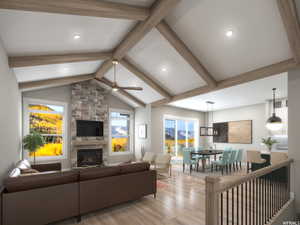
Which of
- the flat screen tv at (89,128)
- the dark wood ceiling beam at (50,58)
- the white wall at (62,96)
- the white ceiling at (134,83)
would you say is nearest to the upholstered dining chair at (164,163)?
the white ceiling at (134,83)

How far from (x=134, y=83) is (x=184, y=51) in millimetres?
3073

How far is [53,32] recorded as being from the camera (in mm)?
3355

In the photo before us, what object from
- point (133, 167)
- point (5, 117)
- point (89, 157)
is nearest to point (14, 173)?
point (5, 117)

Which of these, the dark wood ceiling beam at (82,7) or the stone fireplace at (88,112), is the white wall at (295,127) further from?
the stone fireplace at (88,112)

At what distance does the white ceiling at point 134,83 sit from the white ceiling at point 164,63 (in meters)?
0.74

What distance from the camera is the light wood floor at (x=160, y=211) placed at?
9.92 feet

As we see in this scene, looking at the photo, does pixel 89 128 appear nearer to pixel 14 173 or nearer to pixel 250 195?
pixel 14 173

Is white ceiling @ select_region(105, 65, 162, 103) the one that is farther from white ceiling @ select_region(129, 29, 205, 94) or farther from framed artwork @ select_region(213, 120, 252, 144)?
framed artwork @ select_region(213, 120, 252, 144)

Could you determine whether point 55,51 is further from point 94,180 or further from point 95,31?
point 94,180

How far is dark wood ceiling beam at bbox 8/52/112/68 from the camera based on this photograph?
385 centimetres

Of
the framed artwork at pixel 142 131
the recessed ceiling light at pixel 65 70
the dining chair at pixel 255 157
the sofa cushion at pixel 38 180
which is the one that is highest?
the recessed ceiling light at pixel 65 70

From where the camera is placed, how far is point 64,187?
113 inches

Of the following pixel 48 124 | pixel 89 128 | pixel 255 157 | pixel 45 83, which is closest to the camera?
pixel 255 157

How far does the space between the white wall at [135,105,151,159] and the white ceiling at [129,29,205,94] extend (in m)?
2.15
